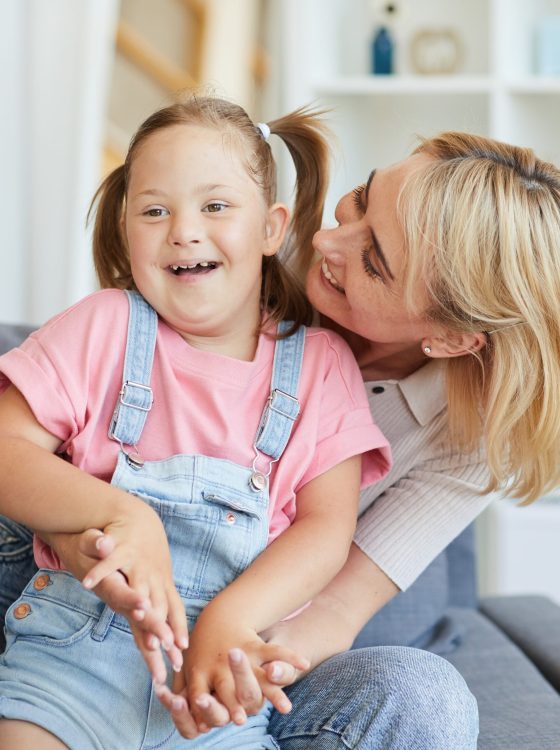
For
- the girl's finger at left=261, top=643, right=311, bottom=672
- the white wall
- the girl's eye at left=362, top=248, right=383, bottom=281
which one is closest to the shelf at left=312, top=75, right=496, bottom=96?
the white wall

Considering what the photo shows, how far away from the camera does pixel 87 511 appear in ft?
3.57

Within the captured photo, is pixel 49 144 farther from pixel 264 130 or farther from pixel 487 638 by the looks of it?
pixel 487 638

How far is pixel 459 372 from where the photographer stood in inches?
56.8

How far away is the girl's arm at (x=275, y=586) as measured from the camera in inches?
42.7

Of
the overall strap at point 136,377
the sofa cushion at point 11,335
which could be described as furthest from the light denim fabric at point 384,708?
the sofa cushion at point 11,335

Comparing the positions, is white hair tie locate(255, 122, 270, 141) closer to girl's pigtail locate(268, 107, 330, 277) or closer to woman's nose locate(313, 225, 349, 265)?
girl's pigtail locate(268, 107, 330, 277)

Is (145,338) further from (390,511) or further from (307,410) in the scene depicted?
(390,511)

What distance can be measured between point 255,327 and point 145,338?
19 centimetres

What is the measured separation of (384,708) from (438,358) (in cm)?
56

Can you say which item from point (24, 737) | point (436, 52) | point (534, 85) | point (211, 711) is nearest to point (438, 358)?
point (211, 711)

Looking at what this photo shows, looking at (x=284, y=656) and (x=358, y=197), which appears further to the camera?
(x=358, y=197)

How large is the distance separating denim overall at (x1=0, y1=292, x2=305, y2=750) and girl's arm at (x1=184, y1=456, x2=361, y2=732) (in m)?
0.05

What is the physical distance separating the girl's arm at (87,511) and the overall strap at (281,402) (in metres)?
0.24

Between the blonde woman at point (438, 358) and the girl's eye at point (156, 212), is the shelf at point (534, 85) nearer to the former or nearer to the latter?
the blonde woman at point (438, 358)
